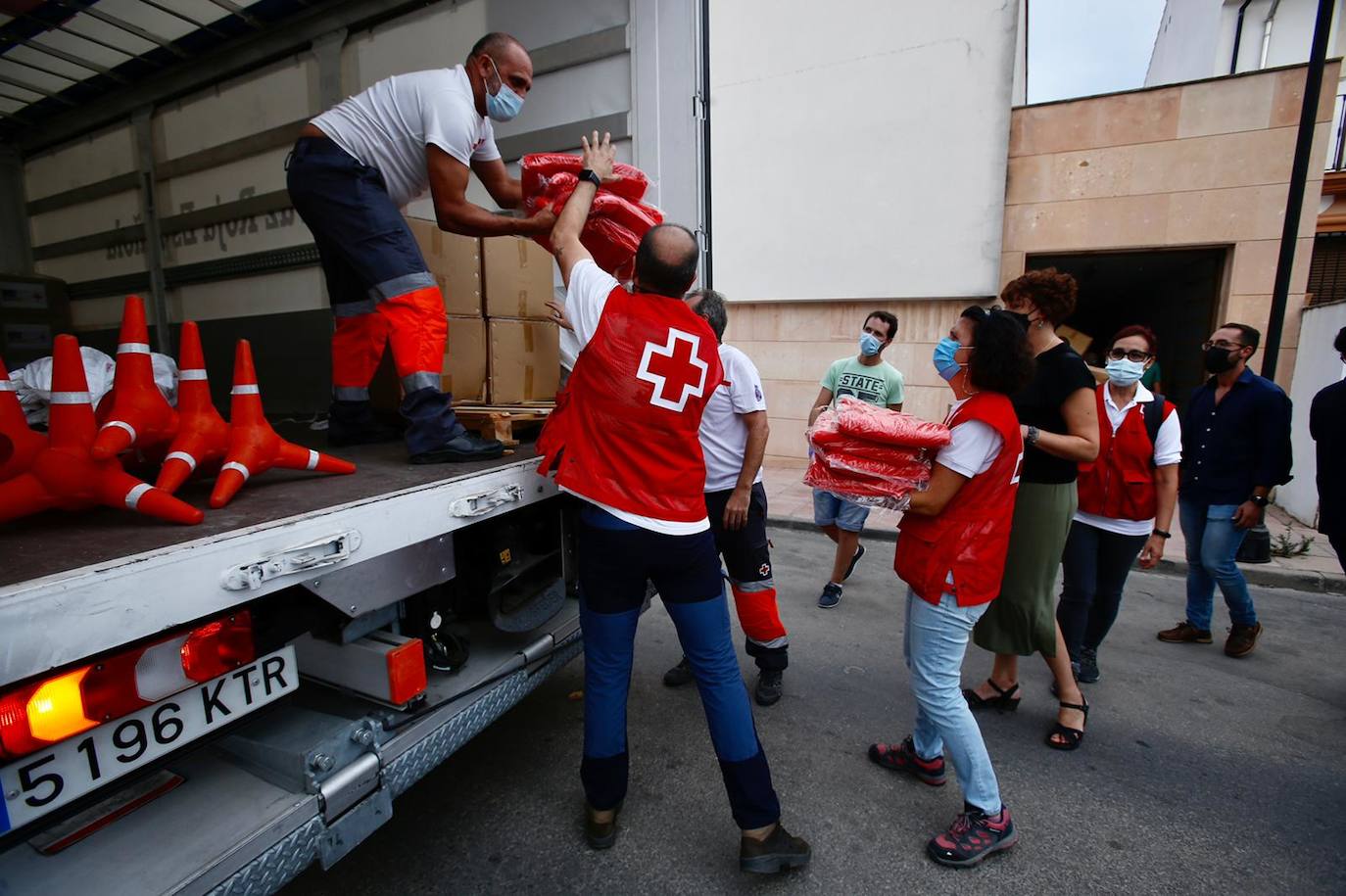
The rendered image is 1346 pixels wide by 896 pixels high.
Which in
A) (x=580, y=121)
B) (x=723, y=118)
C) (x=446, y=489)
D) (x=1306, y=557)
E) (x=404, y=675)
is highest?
(x=723, y=118)

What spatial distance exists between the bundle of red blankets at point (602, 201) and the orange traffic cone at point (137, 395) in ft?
4.68

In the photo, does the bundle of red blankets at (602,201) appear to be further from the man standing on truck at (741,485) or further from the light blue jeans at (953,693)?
the light blue jeans at (953,693)

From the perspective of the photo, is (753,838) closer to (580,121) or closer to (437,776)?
(437,776)

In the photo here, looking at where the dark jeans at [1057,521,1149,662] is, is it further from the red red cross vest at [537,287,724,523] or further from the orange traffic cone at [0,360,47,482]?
the orange traffic cone at [0,360,47,482]

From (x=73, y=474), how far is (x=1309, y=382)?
30.0 ft

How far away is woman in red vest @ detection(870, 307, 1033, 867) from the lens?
2.01 meters

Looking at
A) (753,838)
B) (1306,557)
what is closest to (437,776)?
(753,838)

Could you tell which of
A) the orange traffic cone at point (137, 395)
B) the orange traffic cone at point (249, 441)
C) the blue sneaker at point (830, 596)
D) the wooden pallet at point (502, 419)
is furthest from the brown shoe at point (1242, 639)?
the orange traffic cone at point (137, 395)

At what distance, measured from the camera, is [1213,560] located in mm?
3598

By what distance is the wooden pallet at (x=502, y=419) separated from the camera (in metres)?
2.48

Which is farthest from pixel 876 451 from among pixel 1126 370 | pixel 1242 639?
pixel 1242 639

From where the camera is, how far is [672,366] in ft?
6.20

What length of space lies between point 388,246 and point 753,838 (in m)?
2.38

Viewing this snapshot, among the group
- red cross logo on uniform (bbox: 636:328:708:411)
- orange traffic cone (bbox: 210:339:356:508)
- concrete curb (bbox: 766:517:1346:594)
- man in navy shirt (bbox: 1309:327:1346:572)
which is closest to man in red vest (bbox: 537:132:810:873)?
red cross logo on uniform (bbox: 636:328:708:411)
